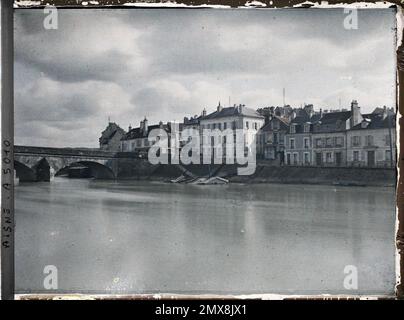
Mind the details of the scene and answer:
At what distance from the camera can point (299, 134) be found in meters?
2.38

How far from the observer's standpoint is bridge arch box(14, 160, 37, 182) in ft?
7.69

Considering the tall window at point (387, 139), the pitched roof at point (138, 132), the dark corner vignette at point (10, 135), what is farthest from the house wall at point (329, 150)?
the pitched roof at point (138, 132)

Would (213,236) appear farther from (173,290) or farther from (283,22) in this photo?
(283,22)

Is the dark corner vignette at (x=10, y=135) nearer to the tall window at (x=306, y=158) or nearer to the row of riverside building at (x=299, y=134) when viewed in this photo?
the row of riverside building at (x=299, y=134)

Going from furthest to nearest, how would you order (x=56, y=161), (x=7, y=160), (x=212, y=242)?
1. (x=56, y=161)
2. (x=212, y=242)
3. (x=7, y=160)

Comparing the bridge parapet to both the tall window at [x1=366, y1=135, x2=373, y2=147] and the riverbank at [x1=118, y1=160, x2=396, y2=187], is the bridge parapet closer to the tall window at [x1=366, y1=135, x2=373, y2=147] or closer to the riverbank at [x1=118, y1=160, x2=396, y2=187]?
the riverbank at [x1=118, y1=160, x2=396, y2=187]

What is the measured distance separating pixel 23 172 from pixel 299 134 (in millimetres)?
1755

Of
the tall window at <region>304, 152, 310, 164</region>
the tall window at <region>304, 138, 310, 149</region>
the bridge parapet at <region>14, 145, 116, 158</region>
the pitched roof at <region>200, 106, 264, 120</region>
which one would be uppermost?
the pitched roof at <region>200, 106, 264, 120</region>

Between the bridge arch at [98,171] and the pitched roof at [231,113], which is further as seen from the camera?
the bridge arch at [98,171]

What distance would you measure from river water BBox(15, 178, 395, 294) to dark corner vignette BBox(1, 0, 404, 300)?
63 mm

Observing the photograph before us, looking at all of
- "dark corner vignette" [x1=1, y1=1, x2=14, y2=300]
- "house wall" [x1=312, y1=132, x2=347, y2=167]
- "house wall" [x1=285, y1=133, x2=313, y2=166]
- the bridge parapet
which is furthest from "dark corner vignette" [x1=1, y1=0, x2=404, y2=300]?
"house wall" [x1=285, y1=133, x2=313, y2=166]

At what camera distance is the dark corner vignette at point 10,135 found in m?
2.20

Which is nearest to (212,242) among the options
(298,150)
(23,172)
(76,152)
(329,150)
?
(298,150)

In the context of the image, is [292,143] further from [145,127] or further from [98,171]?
[98,171]
